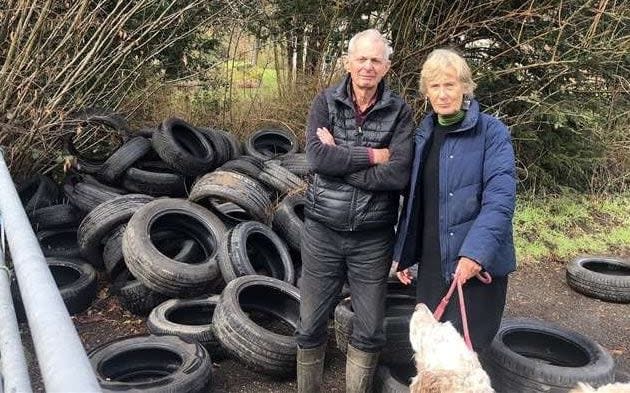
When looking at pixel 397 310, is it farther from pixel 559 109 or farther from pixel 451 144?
pixel 559 109

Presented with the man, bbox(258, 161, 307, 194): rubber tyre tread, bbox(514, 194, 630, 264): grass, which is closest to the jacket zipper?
the man

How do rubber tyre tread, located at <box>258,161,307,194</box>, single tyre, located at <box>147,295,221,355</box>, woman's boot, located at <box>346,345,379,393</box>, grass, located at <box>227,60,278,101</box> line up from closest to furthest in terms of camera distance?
woman's boot, located at <box>346,345,379,393</box> → single tyre, located at <box>147,295,221,355</box> → rubber tyre tread, located at <box>258,161,307,194</box> → grass, located at <box>227,60,278,101</box>

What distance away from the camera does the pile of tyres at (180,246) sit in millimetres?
4105

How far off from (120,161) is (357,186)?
152 inches

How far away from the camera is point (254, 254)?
5.65 metres

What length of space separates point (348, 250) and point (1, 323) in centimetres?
209

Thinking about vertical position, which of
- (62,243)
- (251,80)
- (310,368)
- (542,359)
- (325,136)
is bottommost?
(542,359)

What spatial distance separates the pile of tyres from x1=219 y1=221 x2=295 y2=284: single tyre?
11mm

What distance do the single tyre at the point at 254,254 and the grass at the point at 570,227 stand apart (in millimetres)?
3318

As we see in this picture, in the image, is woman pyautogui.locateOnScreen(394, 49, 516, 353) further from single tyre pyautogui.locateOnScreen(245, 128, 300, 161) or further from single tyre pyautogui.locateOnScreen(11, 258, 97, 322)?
single tyre pyautogui.locateOnScreen(245, 128, 300, 161)

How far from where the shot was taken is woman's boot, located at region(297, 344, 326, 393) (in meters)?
3.70

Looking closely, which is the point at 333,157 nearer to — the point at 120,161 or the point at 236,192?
the point at 236,192

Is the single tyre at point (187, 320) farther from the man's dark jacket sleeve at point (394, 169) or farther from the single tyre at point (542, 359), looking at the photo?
the single tyre at point (542, 359)

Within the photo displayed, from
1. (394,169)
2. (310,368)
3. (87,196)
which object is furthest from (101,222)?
(394,169)
